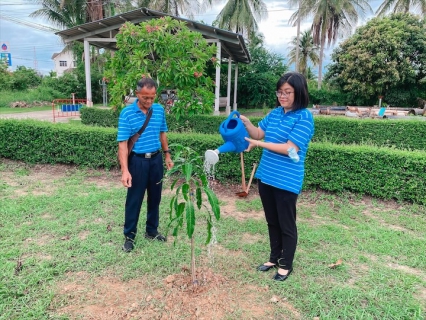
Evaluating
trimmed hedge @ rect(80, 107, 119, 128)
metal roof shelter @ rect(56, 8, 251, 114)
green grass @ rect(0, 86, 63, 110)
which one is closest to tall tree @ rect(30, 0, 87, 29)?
green grass @ rect(0, 86, 63, 110)

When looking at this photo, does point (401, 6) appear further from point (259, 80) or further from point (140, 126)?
point (140, 126)

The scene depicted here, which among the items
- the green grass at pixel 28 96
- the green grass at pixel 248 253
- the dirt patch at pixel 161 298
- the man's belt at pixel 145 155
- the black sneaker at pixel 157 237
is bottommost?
the dirt patch at pixel 161 298

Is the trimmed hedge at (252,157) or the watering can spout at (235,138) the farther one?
the trimmed hedge at (252,157)

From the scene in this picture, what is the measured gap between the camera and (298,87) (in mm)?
2074

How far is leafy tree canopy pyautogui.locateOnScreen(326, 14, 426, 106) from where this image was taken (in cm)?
1742

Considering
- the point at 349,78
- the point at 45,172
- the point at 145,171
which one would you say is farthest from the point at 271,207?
the point at 349,78

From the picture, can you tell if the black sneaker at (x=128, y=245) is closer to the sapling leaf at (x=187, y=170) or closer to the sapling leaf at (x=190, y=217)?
the sapling leaf at (x=190, y=217)

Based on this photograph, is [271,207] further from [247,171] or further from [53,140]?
[53,140]

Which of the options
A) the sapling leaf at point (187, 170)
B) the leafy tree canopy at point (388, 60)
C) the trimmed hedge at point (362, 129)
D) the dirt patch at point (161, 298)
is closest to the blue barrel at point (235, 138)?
the sapling leaf at point (187, 170)

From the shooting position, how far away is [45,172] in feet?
17.4

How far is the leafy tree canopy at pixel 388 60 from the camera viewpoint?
57.2 feet

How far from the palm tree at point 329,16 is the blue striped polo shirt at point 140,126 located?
2413 centimetres

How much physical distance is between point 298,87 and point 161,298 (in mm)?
1740

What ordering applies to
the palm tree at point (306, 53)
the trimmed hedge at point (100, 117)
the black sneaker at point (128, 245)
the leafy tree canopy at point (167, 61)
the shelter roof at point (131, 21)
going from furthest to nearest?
1. the palm tree at point (306, 53)
2. the shelter roof at point (131, 21)
3. the trimmed hedge at point (100, 117)
4. the leafy tree canopy at point (167, 61)
5. the black sneaker at point (128, 245)
